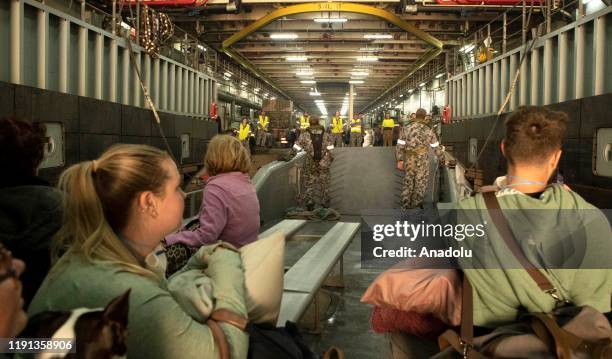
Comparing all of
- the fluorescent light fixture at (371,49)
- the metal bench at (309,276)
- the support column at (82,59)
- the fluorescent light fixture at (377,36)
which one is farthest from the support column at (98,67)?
the fluorescent light fixture at (371,49)

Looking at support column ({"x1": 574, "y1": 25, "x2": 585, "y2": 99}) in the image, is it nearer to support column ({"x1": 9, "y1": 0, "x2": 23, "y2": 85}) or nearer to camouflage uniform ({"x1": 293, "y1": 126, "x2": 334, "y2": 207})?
camouflage uniform ({"x1": 293, "y1": 126, "x2": 334, "y2": 207})

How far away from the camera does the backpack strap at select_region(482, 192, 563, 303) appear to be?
198cm

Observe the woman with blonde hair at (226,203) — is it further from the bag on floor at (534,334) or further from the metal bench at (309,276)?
the bag on floor at (534,334)

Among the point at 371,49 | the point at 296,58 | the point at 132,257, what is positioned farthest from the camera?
the point at 296,58

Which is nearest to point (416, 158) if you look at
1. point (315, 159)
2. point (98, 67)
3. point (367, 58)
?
point (315, 159)

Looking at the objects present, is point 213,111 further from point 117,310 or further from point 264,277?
point 117,310

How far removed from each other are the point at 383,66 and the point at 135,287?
78.2ft

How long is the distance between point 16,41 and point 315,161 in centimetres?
586

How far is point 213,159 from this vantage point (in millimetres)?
3525

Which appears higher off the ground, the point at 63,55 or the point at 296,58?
the point at 296,58

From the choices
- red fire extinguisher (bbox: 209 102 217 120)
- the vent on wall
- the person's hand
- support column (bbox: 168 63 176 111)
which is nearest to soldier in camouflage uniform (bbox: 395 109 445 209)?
the vent on wall

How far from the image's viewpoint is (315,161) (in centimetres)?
1048

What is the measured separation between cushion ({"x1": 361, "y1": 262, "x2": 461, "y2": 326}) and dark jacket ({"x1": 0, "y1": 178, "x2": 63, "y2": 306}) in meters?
1.50

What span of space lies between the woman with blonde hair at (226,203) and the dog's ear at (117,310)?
206cm
